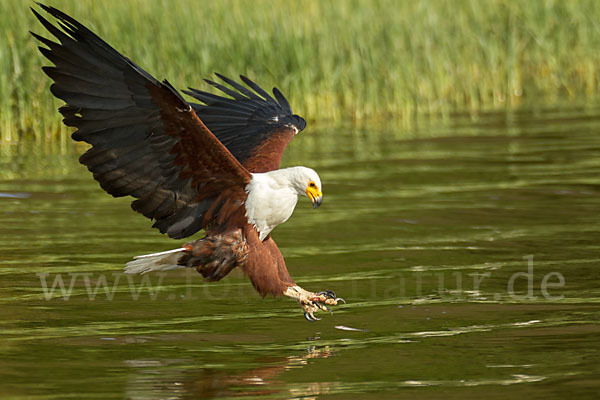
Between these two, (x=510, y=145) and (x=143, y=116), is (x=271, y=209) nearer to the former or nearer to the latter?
(x=143, y=116)

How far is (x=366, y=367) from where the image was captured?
15.4 feet

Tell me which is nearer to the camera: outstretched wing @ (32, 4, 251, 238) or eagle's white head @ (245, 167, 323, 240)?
outstretched wing @ (32, 4, 251, 238)

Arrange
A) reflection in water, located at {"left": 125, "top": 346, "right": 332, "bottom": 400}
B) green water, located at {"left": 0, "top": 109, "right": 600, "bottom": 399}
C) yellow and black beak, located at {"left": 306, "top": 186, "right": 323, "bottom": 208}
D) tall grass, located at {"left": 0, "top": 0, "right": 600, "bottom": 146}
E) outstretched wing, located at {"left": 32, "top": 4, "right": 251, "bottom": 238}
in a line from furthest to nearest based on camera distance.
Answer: tall grass, located at {"left": 0, "top": 0, "right": 600, "bottom": 146} → yellow and black beak, located at {"left": 306, "top": 186, "right": 323, "bottom": 208} → outstretched wing, located at {"left": 32, "top": 4, "right": 251, "bottom": 238} → green water, located at {"left": 0, "top": 109, "right": 600, "bottom": 399} → reflection in water, located at {"left": 125, "top": 346, "right": 332, "bottom": 400}

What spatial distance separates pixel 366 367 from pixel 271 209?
126cm

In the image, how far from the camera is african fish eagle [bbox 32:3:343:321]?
5203 millimetres

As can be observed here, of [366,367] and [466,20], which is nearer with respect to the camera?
[366,367]

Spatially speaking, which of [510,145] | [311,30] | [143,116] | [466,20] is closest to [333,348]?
[143,116]

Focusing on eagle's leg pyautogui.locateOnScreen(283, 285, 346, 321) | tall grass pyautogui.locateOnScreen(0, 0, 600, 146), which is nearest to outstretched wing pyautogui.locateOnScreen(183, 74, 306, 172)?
eagle's leg pyautogui.locateOnScreen(283, 285, 346, 321)

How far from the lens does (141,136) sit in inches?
214

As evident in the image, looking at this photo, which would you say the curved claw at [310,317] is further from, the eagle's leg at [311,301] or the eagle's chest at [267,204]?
the eagle's chest at [267,204]

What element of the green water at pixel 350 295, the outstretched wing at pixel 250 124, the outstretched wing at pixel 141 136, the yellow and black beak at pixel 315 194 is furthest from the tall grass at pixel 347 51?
the yellow and black beak at pixel 315 194

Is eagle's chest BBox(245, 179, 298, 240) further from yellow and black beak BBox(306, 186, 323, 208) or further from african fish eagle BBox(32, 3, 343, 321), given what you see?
yellow and black beak BBox(306, 186, 323, 208)

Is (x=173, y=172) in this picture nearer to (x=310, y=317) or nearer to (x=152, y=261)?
(x=152, y=261)

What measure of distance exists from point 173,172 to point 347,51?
7769mm
